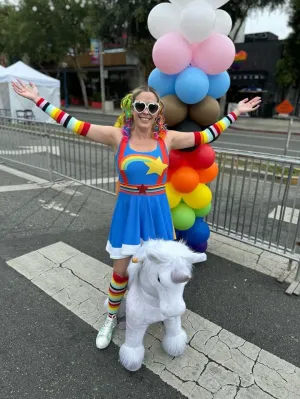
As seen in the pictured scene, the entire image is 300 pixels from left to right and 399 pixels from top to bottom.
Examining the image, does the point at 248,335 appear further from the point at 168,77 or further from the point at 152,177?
the point at 168,77

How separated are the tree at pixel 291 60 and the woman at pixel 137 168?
2266cm

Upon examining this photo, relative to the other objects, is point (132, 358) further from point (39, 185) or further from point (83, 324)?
point (39, 185)

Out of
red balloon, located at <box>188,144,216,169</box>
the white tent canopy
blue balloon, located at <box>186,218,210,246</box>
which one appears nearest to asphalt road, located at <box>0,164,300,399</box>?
blue balloon, located at <box>186,218,210,246</box>

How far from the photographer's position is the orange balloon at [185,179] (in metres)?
3.19

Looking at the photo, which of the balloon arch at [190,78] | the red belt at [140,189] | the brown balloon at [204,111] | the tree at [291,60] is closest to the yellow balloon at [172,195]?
the balloon arch at [190,78]

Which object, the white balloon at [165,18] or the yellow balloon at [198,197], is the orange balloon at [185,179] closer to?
the yellow balloon at [198,197]

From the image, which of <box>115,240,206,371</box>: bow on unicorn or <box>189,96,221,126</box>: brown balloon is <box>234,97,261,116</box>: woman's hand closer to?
<box>189,96,221,126</box>: brown balloon

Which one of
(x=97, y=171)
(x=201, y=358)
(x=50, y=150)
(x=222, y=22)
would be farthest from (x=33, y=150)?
(x=201, y=358)

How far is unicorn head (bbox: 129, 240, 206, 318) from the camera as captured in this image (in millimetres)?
1897

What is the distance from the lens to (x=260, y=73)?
79.4 feet

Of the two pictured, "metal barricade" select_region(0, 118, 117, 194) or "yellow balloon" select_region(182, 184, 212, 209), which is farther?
"metal barricade" select_region(0, 118, 117, 194)

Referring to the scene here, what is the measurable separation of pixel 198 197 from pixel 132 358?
1.69 m

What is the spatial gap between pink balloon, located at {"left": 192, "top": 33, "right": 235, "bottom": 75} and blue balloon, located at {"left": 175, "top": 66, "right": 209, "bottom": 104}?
0.30 feet

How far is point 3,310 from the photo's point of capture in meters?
2.89
